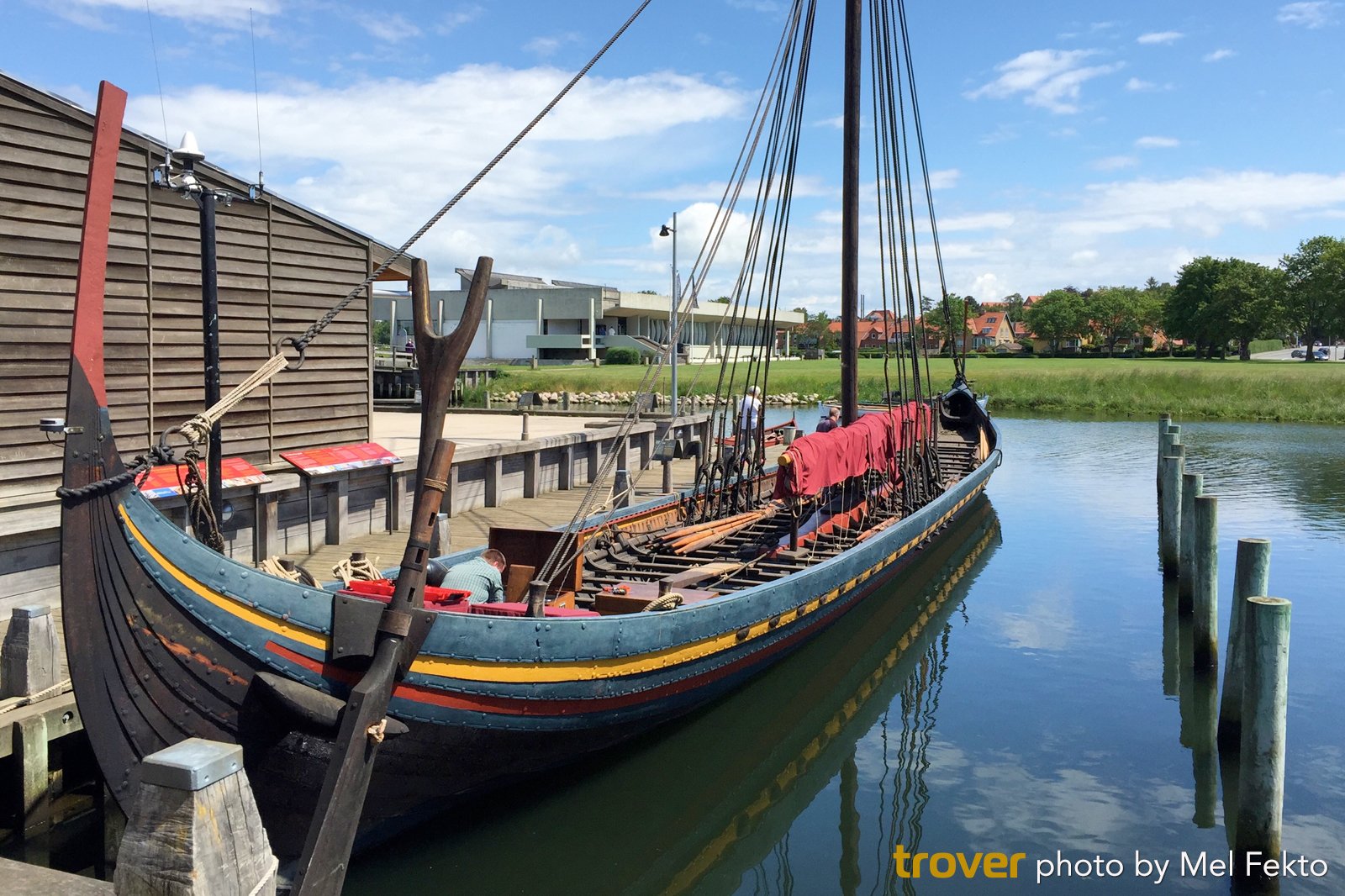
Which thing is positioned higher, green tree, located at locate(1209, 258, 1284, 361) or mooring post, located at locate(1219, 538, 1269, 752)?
green tree, located at locate(1209, 258, 1284, 361)

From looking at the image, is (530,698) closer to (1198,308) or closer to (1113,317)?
(1198,308)

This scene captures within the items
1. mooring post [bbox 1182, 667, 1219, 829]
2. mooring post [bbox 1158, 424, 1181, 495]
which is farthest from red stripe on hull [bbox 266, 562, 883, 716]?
mooring post [bbox 1158, 424, 1181, 495]

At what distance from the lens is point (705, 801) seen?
8297mm

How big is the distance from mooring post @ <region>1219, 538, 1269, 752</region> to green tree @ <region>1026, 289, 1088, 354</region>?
110m

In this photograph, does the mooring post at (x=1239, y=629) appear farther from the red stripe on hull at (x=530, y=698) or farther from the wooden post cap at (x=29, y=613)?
the wooden post cap at (x=29, y=613)

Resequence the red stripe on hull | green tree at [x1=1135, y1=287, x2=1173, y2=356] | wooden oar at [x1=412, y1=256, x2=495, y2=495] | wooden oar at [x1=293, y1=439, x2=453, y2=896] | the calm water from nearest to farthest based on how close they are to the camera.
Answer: wooden oar at [x1=293, y1=439, x2=453, y2=896] → wooden oar at [x1=412, y1=256, x2=495, y2=495] → the red stripe on hull → the calm water → green tree at [x1=1135, y1=287, x2=1173, y2=356]

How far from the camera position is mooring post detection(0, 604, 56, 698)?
6.92 m

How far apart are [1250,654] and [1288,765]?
2.88 metres

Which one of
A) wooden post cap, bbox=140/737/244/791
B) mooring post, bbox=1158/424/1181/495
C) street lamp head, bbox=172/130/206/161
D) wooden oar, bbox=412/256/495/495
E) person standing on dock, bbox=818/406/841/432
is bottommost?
wooden post cap, bbox=140/737/244/791

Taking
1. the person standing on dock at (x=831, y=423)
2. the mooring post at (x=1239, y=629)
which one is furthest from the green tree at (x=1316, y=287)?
the mooring post at (x=1239, y=629)

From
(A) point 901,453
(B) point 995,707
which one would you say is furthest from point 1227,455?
(B) point 995,707

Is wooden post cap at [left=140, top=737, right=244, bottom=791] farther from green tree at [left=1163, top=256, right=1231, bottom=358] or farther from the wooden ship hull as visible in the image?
green tree at [left=1163, top=256, right=1231, bottom=358]

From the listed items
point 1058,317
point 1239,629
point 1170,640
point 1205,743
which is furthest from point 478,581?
point 1058,317

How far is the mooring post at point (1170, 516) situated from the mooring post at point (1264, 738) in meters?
9.04
